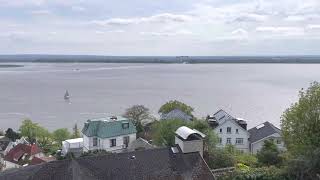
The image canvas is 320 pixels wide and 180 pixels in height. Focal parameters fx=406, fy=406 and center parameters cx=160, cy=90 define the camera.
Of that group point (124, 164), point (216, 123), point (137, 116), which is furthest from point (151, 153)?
point (137, 116)

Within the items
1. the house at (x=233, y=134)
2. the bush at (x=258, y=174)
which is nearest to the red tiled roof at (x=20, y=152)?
the house at (x=233, y=134)

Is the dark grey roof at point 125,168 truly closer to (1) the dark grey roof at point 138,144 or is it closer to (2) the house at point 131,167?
(2) the house at point 131,167

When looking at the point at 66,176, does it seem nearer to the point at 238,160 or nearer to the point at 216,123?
the point at 238,160

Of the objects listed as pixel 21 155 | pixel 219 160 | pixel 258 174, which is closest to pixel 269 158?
pixel 219 160

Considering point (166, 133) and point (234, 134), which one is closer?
point (166, 133)

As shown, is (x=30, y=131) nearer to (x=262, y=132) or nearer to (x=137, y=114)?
(x=137, y=114)

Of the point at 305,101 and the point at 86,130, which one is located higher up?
the point at 305,101

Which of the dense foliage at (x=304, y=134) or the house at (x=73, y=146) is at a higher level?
the dense foliage at (x=304, y=134)
